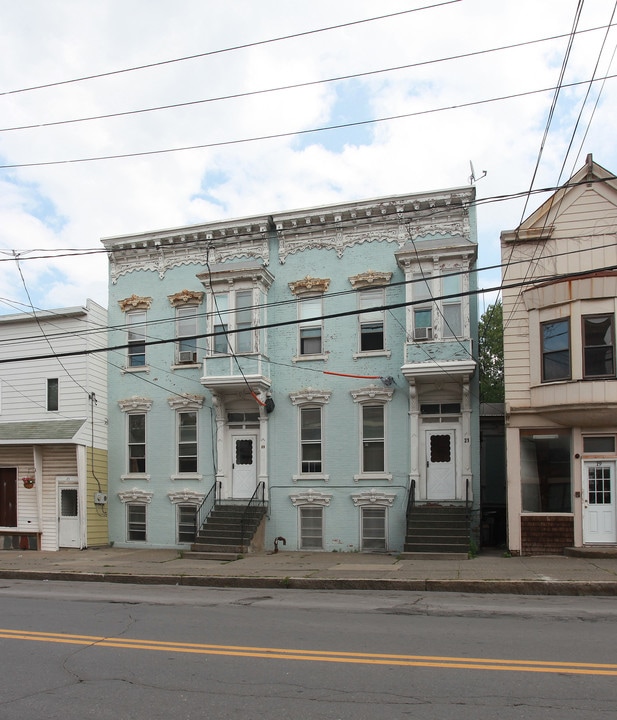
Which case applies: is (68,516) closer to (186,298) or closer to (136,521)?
(136,521)

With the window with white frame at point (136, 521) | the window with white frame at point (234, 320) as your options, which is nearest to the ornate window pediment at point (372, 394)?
the window with white frame at point (234, 320)

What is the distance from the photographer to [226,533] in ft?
62.5

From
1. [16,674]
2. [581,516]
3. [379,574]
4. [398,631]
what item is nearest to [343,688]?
[398,631]

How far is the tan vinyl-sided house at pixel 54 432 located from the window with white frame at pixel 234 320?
3.55 metres

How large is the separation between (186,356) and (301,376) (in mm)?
3767

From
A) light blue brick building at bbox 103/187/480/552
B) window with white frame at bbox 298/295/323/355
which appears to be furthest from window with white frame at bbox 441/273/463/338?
window with white frame at bbox 298/295/323/355

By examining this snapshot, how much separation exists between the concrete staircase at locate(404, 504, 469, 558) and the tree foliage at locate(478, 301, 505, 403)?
17973 mm

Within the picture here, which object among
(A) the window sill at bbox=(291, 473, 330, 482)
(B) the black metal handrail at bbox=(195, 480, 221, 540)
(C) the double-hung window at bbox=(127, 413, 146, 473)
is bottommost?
(B) the black metal handrail at bbox=(195, 480, 221, 540)

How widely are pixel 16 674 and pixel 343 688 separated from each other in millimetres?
3257

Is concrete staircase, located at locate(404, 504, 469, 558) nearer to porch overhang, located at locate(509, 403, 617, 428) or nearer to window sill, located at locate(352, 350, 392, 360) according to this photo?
porch overhang, located at locate(509, 403, 617, 428)

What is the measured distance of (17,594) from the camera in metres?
13.0

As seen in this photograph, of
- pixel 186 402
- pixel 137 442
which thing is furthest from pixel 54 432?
pixel 186 402

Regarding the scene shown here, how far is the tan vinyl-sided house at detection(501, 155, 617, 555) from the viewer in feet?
53.6

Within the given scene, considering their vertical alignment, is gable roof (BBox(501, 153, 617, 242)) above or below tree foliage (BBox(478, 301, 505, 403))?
above
